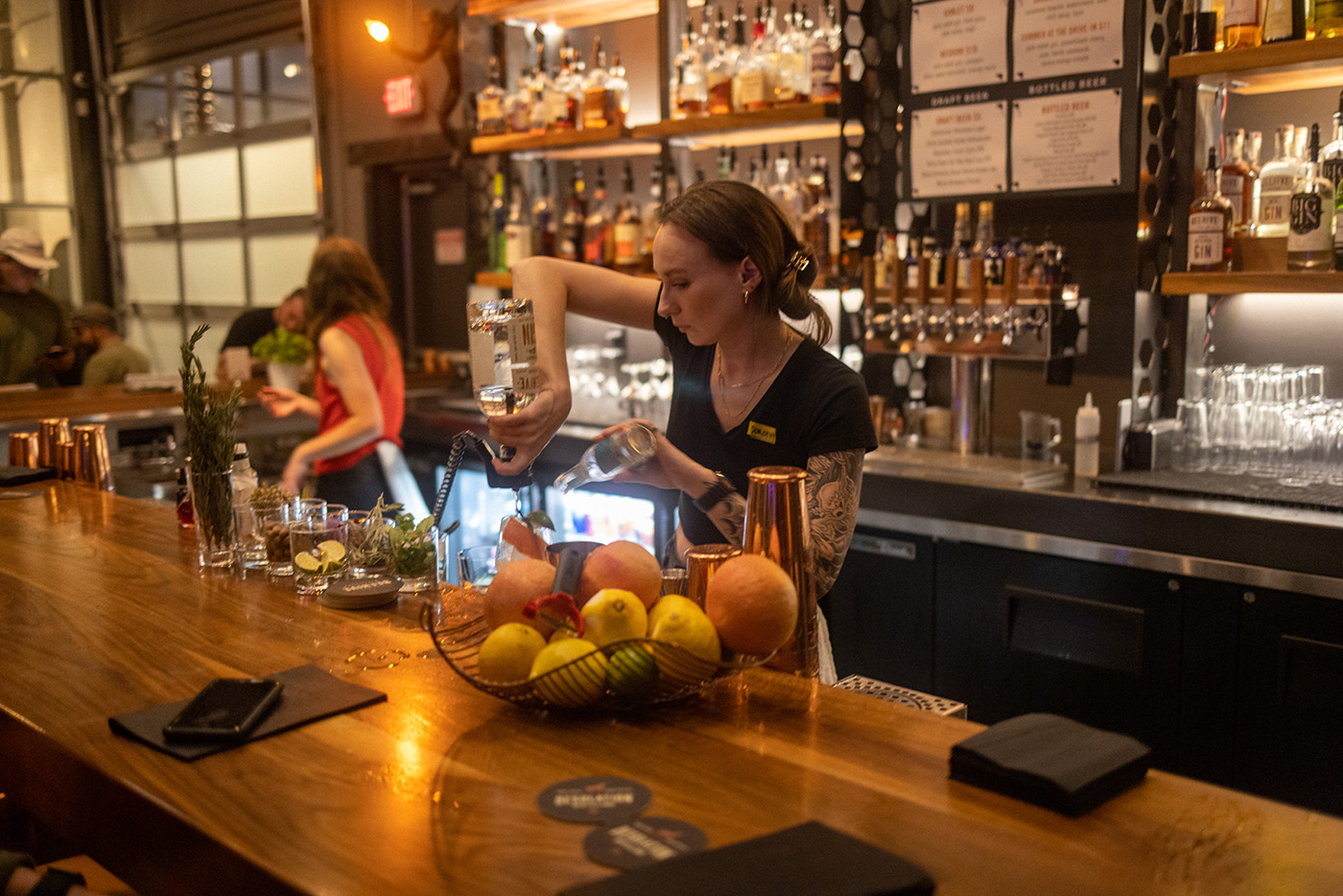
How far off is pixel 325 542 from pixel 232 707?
0.64 metres

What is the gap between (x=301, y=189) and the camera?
6879 millimetres

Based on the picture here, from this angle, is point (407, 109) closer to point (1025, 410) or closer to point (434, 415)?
point (434, 415)

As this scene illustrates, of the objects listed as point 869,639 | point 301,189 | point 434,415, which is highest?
point 301,189

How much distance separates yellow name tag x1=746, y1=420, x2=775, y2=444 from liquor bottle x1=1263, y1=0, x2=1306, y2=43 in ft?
5.90

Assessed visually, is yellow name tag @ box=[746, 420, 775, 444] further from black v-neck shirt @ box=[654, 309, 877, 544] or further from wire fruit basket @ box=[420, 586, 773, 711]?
Result: wire fruit basket @ box=[420, 586, 773, 711]

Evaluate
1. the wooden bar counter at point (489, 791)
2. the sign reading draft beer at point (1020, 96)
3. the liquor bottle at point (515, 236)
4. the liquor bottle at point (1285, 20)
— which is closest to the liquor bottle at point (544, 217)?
the liquor bottle at point (515, 236)

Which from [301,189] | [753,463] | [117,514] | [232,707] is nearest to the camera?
[232,707]

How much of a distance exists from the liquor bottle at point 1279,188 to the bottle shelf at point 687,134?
126 centimetres

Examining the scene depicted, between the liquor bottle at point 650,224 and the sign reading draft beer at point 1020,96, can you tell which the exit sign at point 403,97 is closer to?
the liquor bottle at point 650,224

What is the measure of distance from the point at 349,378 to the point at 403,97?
2597mm

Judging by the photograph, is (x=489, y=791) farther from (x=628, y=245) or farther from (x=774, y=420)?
(x=628, y=245)

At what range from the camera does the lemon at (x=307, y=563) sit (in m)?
1.97

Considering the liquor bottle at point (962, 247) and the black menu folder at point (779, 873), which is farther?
the liquor bottle at point (962, 247)

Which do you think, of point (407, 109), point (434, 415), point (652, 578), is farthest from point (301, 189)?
→ point (652, 578)
